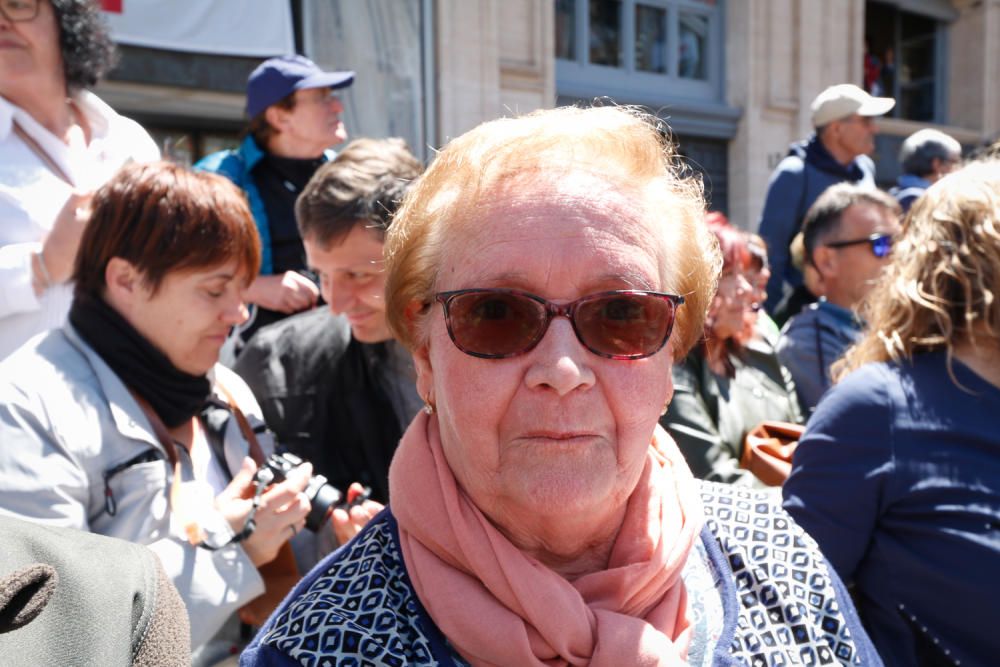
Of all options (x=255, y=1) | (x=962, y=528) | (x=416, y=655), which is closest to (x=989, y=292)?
(x=962, y=528)

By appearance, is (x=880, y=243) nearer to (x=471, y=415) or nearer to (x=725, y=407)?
(x=725, y=407)

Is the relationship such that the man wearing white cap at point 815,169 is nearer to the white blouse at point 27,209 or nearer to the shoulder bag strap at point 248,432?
the shoulder bag strap at point 248,432

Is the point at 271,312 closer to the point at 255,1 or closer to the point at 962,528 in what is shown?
the point at 962,528

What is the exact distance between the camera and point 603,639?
1403 mm

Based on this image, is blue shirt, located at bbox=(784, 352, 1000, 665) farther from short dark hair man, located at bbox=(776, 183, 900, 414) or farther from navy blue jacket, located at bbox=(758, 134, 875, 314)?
navy blue jacket, located at bbox=(758, 134, 875, 314)

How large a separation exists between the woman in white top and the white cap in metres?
4.37

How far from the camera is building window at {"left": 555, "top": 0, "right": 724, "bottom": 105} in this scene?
393 inches

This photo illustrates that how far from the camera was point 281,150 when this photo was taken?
4.02 meters

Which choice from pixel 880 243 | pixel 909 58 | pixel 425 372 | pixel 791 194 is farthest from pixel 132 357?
pixel 909 58

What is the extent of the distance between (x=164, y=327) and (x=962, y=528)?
196 cm

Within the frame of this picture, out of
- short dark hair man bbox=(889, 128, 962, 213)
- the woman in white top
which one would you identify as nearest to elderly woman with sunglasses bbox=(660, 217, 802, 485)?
the woman in white top

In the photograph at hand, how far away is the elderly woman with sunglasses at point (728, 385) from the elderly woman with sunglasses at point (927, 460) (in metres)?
0.67

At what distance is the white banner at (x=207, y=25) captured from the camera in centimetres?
629

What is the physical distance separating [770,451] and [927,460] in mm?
711
